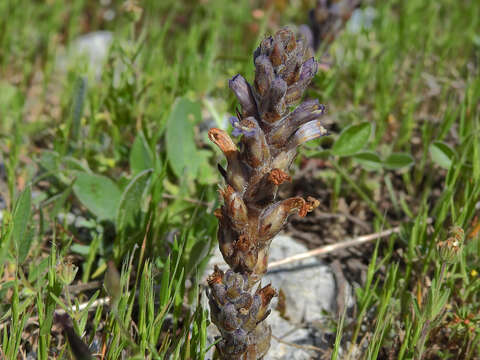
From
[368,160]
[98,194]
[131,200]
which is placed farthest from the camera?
[368,160]

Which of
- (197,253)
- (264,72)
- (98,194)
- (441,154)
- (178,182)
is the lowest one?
(197,253)

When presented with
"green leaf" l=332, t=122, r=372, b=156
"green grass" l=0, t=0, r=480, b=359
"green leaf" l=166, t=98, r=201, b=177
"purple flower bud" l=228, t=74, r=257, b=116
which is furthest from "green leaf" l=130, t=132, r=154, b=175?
"purple flower bud" l=228, t=74, r=257, b=116

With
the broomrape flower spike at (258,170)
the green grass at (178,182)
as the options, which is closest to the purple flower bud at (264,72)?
the broomrape flower spike at (258,170)

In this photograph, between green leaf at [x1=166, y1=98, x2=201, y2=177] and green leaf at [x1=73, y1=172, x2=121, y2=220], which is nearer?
green leaf at [x1=73, y1=172, x2=121, y2=220]

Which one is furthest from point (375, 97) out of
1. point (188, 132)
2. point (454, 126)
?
point (188, 132)

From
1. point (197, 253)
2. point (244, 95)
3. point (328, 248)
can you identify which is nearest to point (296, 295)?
point (328, 248)

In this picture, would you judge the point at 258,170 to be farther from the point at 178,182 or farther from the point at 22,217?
the point at 178,182

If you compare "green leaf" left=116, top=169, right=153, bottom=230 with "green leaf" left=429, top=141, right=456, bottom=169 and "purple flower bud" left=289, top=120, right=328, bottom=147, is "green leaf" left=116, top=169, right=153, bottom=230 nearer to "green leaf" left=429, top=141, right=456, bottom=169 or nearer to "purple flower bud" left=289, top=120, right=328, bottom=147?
"purple flower bud" left=289, top=120, right=328, bottom=147
